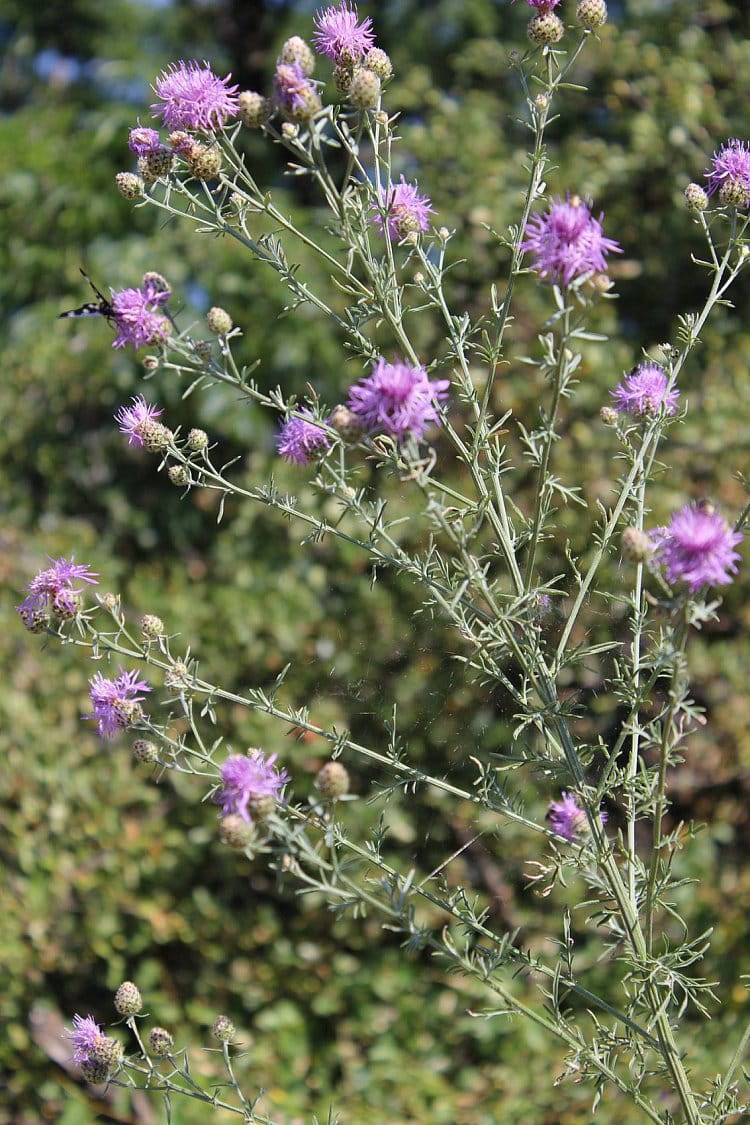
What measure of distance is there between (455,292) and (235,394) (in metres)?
0.73

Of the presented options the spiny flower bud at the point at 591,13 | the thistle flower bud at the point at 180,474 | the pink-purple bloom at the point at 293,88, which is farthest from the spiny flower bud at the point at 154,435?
the spiny flower bud at the point at 591,13

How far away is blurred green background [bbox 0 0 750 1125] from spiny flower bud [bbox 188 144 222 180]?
70 centimetres

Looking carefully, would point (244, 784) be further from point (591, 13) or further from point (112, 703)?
point (591, 13)

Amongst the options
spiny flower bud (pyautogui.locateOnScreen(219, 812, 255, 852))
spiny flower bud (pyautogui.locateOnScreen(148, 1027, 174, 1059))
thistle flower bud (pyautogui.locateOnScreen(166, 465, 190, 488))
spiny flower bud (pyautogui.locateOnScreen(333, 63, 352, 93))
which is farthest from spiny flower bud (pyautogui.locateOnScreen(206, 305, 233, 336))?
spiny flower bud (pyautogui.locateOnScreen(148, 1027, 174, 1059))

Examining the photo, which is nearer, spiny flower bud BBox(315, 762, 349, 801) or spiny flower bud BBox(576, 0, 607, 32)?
spiny flower bud BBox(315, 762, 349, 801)

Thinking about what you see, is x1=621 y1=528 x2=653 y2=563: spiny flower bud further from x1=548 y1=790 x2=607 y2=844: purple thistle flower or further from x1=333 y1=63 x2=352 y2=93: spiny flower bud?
x1=333 y1=63 x2=352 y2=93: spiny flower bud

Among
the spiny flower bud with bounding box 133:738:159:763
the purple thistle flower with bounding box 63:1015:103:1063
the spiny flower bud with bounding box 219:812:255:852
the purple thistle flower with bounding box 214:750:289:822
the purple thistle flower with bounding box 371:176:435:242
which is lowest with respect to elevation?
the purple thistle flower with bounding box 63:1015:103:1063

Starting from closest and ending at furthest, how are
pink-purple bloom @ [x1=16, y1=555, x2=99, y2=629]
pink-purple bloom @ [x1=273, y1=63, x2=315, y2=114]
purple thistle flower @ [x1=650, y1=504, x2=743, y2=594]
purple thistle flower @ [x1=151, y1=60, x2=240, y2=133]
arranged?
purple thistle flower @ [x1=650, y1=504, x2=743, y2=594] < pink-purple bloom @ [x1=273, y1=63, x2=315, y2=114] < purple thistle flower @ [x1=151, y1=60, x2=240, y2=133] < pink-purple bloom @ [x1=16, y1=555, x2=99, y2=629]

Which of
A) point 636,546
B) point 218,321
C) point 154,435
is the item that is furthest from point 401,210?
point 636,546

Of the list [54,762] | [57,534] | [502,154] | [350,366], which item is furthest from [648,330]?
[54,762]

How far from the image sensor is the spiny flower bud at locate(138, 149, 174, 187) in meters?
1.22

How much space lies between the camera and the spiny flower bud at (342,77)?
1242 millimetres

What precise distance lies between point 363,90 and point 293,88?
7 centimetres

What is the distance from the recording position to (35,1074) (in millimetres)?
2670
